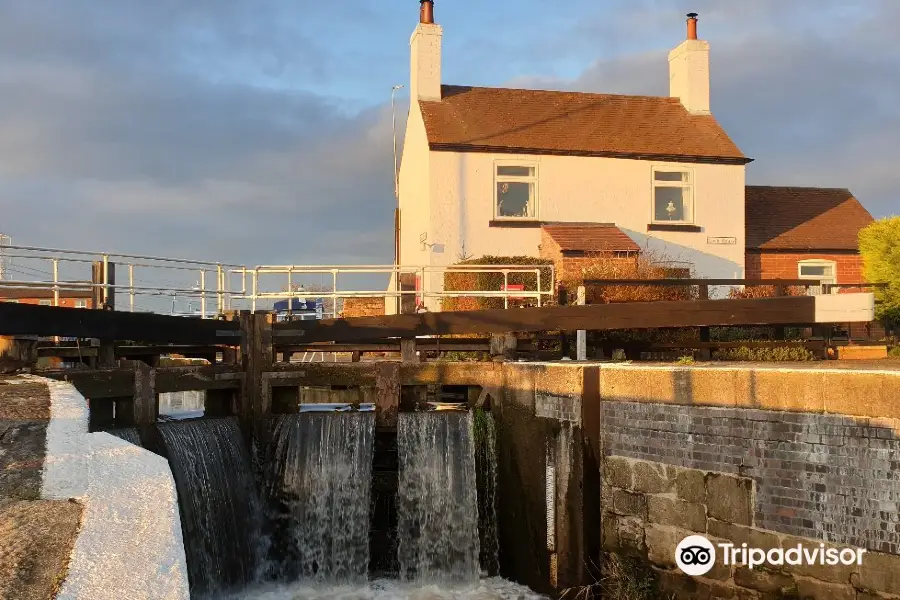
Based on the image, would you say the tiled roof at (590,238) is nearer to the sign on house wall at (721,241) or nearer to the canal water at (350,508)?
the sign on house wall at (721,241)

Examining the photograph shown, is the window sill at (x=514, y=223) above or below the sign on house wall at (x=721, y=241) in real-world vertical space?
above

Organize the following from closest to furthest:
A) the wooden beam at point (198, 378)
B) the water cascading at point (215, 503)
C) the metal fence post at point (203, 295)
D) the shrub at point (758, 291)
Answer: the water cascading at point (215, 503) < the wooden beam at point (198, 378) < the metal fence post at point (203, 295) < the shrub at point (758, 291)

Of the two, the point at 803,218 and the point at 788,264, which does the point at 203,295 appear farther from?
the point at 803,218

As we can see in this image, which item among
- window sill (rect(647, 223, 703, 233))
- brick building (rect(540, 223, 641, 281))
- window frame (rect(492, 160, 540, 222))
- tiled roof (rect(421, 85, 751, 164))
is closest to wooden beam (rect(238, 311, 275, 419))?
brick building (rect(540, 223, 641, 281))

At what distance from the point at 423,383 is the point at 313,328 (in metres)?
1.93

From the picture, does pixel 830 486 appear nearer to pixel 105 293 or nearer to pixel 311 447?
pixel 311 447

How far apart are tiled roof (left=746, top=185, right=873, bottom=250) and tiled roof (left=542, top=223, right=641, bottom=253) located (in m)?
4.85

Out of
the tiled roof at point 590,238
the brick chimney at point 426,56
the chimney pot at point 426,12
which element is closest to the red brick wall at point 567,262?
the tiled roof at point 590,238

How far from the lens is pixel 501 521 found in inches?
422

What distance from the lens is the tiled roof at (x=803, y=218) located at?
74.9 ft

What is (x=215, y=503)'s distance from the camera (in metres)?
9.71

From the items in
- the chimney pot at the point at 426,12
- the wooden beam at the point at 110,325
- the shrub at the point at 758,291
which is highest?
the chimney pot at the point at 426,12

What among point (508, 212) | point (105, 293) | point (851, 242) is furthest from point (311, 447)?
point (851, 242)

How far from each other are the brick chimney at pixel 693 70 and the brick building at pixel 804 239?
356 cm
